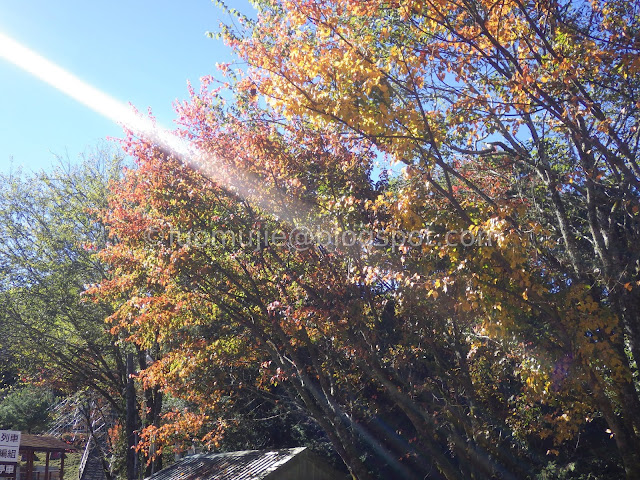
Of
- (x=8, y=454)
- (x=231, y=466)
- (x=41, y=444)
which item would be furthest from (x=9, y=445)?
(x=41, y=444)

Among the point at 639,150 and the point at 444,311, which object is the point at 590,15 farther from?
the point at 444,311

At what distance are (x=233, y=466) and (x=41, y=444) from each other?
50.3 feet

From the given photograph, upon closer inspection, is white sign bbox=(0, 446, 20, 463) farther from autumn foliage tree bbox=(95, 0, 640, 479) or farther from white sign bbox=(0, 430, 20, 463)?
autumn foliage tree bbox=(95, 0, 640, 479)

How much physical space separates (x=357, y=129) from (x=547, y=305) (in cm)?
342

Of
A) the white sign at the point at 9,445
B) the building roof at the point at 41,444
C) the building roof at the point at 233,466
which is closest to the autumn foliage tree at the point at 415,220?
the building roof at the point at 233,466

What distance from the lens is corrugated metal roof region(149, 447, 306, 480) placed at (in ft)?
43.7

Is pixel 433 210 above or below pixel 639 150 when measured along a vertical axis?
below

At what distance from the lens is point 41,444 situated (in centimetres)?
2534

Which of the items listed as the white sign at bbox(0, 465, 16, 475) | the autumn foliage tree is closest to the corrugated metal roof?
the autumn foliage tree

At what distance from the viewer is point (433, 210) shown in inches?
313

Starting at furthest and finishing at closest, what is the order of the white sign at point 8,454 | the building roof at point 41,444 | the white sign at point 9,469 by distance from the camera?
the building roof at point 41,444 → the white sign at point 9,469 → the white sign at point 8,454

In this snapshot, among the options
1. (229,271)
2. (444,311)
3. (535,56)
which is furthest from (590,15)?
(229,271)

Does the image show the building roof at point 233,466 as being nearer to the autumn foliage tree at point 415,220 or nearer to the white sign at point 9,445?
the autumn foliage tree at point 415,220

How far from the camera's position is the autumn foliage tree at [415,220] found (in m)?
7.66
